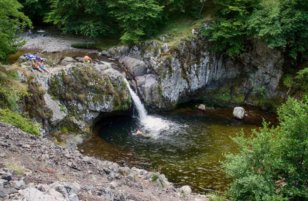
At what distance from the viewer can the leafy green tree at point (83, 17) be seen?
30.6 metres

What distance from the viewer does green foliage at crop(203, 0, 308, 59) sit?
2748cm

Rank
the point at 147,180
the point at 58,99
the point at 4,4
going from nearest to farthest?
the point at 147,180 → the point at 4,4 → the point at 58,99

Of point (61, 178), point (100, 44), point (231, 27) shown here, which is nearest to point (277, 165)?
point (61, 178)

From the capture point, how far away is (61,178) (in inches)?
475

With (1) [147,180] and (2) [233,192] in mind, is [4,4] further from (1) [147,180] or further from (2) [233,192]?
(2) [233,192]

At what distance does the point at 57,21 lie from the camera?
31781 mm

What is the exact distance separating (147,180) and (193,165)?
4729 millimetres

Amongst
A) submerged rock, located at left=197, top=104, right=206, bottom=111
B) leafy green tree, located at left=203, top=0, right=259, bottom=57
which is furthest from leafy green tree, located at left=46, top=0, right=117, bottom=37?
submerged rock, located at left=197, top=104, right=206, bottom=111

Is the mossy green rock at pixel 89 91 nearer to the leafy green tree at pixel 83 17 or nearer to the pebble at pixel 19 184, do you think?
the leafy green tree at pixel 83 17

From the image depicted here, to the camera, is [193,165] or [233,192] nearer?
[233,192]

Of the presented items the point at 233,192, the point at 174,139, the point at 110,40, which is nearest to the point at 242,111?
the point at 174,139

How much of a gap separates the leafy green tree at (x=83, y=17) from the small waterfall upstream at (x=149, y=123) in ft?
18.6

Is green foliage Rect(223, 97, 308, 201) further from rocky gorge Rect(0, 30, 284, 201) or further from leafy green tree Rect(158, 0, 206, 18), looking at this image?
leafy green tree Rect(158, 0, 206, 18)

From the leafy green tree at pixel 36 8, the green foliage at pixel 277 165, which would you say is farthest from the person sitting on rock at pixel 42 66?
the green foliage at pixel 277 165
